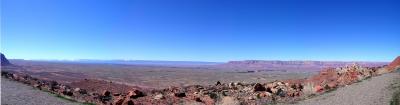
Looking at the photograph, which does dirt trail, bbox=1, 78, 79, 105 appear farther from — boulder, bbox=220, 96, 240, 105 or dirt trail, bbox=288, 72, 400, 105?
dirt trail, bbox=288, 72, 400, 105

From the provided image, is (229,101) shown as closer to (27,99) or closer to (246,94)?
(246,94)

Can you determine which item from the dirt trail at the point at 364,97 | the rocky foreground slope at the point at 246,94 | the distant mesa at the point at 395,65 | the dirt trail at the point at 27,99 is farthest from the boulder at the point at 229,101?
the distant mesa at the point at 395,65

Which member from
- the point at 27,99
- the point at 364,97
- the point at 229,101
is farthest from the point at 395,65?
the point at 27,99

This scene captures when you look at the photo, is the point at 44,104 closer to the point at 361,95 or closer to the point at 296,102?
the point at 296,102

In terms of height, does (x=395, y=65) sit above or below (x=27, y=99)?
above

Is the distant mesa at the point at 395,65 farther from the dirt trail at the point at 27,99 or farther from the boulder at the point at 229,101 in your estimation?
the dirt trail at the point at 27,99

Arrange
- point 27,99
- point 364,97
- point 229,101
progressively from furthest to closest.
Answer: point 229,101 < point 27,99 < point 364,97

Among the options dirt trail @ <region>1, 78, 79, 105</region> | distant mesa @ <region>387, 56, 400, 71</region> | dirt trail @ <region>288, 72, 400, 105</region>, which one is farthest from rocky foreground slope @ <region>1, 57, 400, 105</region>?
dirt trail @ <region>1, 78, 79, 105</region>

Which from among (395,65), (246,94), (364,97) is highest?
(395,65)

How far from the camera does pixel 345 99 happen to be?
23.3 metres

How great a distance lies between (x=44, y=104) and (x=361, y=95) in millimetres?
20875

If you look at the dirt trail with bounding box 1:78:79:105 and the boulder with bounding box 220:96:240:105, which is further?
the boulder with bounding box 220:96:240:105

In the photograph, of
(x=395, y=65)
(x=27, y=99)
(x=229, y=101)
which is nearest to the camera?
(x=27, y=99)

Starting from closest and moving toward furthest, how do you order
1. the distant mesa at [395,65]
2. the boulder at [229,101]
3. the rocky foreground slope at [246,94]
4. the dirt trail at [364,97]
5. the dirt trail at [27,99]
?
the dirt trail at [364,97] → the dirt trail at [27,99] → the boulder at [229,101] → the rocky foreground slope at [246,94] → the distant mesa at [395,65]
